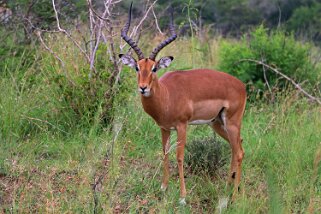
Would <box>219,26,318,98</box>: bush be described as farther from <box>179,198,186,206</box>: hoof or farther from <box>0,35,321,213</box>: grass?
<box>179,198,186,206</box>: hoof

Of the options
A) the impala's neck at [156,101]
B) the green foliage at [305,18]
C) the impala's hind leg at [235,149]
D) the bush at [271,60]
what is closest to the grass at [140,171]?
the impala's hind leg at [235,149]

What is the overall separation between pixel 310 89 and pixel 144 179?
13.2 ft

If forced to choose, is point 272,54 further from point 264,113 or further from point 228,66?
point 264,113

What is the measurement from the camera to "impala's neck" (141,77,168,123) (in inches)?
220

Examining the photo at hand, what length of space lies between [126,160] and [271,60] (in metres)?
3.72

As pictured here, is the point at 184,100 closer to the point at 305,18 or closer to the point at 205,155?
the point at 205,155

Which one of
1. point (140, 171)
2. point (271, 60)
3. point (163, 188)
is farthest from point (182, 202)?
point (271, 60)

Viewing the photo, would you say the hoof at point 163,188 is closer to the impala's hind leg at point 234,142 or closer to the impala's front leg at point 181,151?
the impala's front leg at point 181,151

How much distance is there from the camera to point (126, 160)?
6.40 metres

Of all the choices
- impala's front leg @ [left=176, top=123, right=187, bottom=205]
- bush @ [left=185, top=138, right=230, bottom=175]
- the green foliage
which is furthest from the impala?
the green foliage

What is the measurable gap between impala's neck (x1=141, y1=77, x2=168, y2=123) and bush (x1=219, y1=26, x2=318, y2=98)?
146 inches

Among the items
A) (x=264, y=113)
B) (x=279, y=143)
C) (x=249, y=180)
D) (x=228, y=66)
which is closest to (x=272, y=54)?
(x=228, y=66)

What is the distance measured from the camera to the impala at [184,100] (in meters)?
5.58

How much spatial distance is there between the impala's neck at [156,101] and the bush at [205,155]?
0.70m
